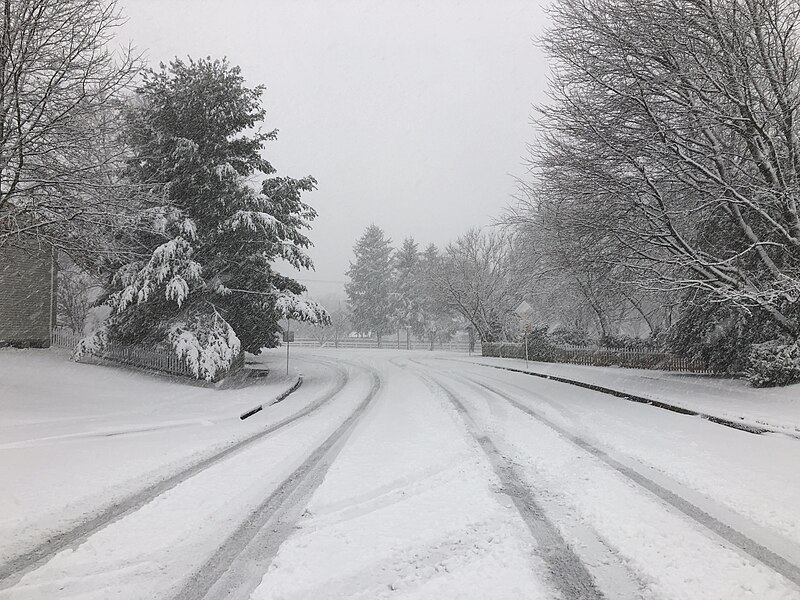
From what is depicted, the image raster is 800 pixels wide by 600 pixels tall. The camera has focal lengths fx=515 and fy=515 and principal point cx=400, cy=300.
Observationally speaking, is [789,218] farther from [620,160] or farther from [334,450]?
[334,450]

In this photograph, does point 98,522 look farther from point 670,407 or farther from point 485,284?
point 485,284

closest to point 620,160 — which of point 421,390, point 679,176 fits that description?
point 679,176

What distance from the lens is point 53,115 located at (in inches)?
459

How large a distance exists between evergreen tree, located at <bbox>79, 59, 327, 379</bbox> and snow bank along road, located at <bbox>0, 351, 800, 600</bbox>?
1145 cm

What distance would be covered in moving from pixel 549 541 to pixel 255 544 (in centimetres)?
241

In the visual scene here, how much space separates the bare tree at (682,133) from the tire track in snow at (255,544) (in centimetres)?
1137

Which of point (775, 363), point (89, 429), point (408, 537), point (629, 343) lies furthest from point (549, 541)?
point (629, 343)

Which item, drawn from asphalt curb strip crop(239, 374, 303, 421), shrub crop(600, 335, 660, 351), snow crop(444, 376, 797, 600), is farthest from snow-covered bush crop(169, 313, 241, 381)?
shrub crop(600, 335, 660, 351)

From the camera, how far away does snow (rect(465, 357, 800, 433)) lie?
10.2 metres

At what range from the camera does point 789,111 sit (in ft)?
40.9

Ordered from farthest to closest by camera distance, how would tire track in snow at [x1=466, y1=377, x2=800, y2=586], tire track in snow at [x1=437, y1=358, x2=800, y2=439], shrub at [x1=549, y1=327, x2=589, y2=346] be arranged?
shrub at [x1=549, y1=327, x2=589, y2=346]
tire track in snow at [x1=437, y1=358, x2=800, y2=439]
tire track in snow at [x1=466, y1=377, x2=800, y2=586]

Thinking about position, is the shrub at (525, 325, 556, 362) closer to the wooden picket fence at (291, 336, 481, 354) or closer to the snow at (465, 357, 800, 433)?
the snow at (465, 357, 800, 433)

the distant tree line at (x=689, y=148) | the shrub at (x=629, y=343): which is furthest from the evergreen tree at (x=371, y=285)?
the distant tree line at (x=689, y=148)

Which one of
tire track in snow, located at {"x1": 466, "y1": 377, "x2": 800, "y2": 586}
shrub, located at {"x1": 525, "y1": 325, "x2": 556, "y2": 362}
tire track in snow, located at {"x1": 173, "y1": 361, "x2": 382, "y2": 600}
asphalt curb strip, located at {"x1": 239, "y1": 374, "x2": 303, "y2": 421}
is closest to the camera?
tire track in snow, located at {"x1": 173, "y1": 361, "x2": 382, "y2": 600}
